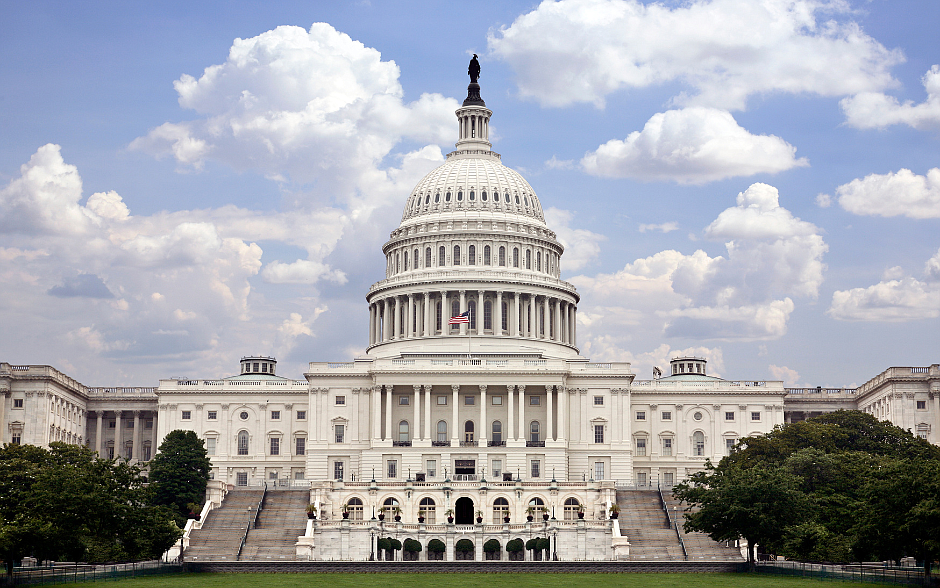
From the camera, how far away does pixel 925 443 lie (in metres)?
122

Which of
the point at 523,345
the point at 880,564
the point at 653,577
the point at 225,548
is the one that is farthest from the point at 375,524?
the point at 523,345

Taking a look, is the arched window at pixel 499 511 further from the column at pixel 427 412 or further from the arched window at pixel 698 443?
the arched window at pixel 698 443

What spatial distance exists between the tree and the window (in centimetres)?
4637

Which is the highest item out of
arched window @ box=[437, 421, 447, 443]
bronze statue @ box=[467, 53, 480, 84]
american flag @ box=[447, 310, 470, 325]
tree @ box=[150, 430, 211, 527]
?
bronze statue @ box=[467, 53, 480, 84]

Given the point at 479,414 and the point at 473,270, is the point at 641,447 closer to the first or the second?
the point at 479,414

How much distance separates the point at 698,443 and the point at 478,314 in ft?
89.4

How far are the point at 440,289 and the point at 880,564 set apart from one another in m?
69.4

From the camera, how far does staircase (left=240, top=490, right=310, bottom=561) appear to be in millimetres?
105131

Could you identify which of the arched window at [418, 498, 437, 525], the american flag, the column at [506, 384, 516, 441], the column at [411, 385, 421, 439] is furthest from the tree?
the american flag

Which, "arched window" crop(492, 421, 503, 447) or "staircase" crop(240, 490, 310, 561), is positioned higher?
"arched window" crop(492, 421, 503, 447)

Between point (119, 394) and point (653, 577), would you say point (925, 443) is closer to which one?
point (653, 577)

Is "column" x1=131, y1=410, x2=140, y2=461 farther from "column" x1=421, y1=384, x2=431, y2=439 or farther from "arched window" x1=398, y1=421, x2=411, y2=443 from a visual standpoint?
"column" x1=421, y1=384, x2=431, y2=439

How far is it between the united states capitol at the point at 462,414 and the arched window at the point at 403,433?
22cm

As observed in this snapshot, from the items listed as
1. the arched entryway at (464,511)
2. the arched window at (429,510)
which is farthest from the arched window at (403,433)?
the arched window at (429,510)
